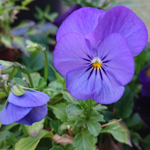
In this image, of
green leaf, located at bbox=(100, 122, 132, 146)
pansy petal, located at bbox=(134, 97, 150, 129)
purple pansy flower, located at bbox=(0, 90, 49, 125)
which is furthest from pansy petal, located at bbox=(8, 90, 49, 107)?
pansy petal, located at bbox=(134, 97, 150, 129)

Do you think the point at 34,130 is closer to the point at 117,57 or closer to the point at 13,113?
the point at 13,113

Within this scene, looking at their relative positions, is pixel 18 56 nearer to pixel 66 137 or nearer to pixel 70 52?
pixel 66 137

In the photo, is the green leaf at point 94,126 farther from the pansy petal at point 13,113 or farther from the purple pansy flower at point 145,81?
the purple pansy flower at point 145,81

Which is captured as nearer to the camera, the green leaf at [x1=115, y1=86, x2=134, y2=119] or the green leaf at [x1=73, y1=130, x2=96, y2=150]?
the green leaf at [x1=73, y1=130, x2=96, y2=150]

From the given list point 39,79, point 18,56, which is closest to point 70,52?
point 39,79

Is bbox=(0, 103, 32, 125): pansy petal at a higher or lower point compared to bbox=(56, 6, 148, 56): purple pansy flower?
lower

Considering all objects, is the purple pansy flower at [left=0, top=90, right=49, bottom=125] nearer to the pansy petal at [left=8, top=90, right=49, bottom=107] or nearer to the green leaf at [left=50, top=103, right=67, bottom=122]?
the pansy petal at [left=8, top=90, right=49, bottom=107]

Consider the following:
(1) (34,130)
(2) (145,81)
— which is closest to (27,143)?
(1) (34,130)

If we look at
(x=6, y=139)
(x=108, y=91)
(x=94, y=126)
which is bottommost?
(x=6, y=139)
